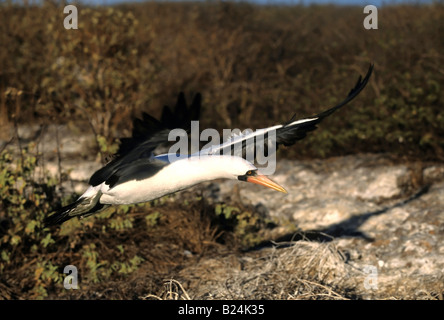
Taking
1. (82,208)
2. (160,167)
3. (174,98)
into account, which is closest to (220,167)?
(160,167)

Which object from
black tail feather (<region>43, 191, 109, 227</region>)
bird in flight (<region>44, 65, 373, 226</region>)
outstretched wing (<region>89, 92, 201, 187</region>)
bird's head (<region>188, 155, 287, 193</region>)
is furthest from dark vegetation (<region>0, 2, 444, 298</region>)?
bird's head (<region>188, 155, 287, 193</region>)

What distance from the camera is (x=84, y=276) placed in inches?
203

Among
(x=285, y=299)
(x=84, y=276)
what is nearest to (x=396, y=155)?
(x=285, y=299)

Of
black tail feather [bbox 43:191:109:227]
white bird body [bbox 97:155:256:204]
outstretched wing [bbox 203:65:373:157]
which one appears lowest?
black tail feather [bbox 43:191:109:227]

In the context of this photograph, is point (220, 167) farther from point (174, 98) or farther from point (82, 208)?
point (174, 98)

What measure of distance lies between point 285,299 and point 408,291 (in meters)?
1.02

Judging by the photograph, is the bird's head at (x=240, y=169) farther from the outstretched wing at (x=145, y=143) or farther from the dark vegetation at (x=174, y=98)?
the dark vegetation at (x=174, y=98)

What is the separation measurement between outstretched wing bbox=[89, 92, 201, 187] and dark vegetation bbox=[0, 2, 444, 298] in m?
1.19

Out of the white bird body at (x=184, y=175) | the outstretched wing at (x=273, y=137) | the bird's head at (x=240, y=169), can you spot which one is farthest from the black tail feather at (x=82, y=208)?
the bird's head at (x=240, y=169)

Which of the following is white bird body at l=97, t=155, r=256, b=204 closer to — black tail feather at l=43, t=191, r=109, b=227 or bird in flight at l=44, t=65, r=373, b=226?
bird in flight at l=44, t=65, r=373, b=226

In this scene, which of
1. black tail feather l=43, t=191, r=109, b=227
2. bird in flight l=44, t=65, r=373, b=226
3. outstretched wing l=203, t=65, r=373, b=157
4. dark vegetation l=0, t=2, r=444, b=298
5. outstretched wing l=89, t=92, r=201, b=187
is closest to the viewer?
outstretched wing l=89, t=92, r=201, b=187

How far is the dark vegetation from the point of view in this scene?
512 centimetres

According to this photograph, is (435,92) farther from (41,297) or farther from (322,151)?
(41,297)

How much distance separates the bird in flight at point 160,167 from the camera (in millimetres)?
3541
